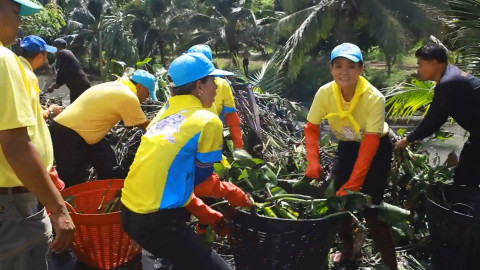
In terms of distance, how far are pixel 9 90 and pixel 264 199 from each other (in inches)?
64.6

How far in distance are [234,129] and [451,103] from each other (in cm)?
174

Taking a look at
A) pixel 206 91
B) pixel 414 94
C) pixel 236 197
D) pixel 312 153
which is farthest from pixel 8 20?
pixel 414 94

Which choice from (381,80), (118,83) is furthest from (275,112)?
(381,80)

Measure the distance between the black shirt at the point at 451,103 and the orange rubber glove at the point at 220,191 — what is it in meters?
1.61

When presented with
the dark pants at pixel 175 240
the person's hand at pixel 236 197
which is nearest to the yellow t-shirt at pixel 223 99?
the person's hand at pixel 236 197

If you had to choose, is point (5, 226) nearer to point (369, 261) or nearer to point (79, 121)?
point (79, 121)

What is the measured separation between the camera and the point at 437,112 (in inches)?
144

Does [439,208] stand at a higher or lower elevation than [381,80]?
higher

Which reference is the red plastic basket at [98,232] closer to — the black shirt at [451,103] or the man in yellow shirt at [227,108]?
the man in yellow shirt at [227,108]

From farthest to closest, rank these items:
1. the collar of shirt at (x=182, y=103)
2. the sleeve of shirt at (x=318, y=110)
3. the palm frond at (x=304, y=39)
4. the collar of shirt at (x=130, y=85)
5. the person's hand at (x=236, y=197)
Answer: the palm frond at (x=304, y=39) < the collar of shirt at (x=130, y=85) < the sleeve of shirt at (x=318, y=110) < the person's hand at (x=236, y=197) < the collar of shirt at (x=182, y=103)

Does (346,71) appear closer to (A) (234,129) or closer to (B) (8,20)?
(A) (234,129)

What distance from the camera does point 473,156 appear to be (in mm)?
3934

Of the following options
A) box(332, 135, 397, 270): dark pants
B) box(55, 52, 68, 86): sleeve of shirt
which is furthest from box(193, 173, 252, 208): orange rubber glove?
box(55, 52, 68, 86): sleeve of shirt

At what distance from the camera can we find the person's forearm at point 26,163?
2.01 metres
